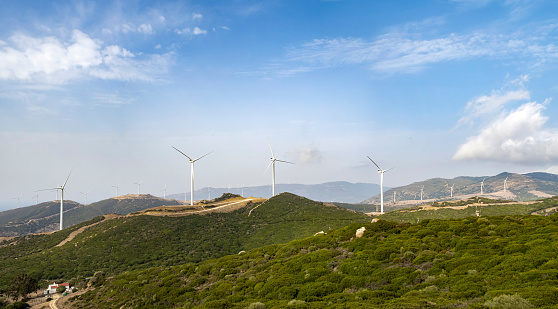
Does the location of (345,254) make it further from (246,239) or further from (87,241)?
(87,241)

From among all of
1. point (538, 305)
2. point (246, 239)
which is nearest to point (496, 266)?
point (538, 305)

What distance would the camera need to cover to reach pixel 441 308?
18812mm

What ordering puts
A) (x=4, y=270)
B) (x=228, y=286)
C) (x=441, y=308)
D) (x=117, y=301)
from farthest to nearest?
(x=4, y=270) → (x=117, y=301) → (x=228, y=286) → (x=441, y=308)

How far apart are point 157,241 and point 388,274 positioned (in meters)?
96.8

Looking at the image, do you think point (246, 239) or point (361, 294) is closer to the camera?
point (361, 294)

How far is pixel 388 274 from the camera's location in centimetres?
3016

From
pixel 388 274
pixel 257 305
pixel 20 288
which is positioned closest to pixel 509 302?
pixel 388 274

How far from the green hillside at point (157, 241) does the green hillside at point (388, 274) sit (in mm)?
39997

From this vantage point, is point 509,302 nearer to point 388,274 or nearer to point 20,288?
point 388,274

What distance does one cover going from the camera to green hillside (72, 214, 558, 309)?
21828mm

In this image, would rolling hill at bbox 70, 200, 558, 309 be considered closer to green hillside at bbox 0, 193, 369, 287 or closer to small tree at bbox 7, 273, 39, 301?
small tree at bbox 7, 273, 39, 301

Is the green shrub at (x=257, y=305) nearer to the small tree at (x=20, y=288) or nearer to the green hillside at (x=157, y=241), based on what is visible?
the small tree at (x=20, y=288)

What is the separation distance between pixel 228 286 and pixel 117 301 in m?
25.1

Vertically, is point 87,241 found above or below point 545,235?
below
